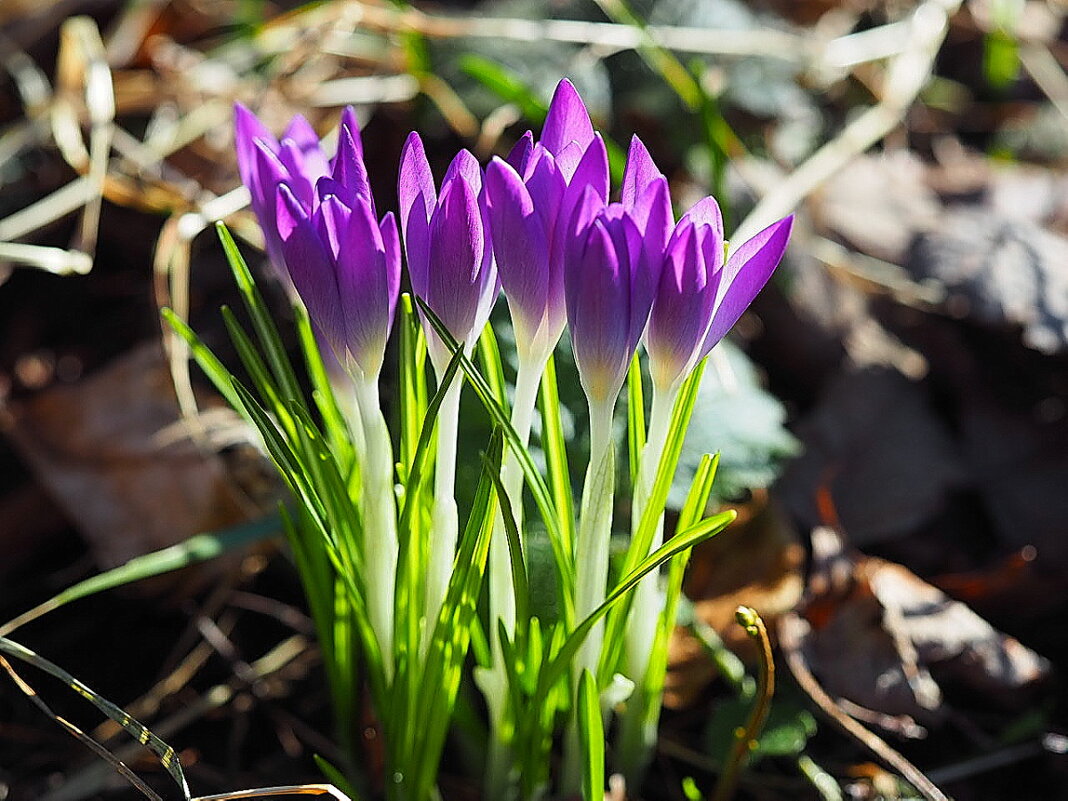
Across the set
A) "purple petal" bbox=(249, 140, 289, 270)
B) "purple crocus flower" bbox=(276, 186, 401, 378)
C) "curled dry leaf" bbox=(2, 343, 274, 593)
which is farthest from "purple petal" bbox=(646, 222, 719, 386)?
"curled dry leaf" bbox=(2, 343, 274, 593)

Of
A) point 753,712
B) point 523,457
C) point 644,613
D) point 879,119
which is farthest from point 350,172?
point 879,119

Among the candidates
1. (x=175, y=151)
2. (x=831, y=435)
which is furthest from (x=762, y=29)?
(x=175, y=151)

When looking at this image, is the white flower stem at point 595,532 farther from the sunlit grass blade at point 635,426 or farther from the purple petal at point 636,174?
the purple petal at point 636,174

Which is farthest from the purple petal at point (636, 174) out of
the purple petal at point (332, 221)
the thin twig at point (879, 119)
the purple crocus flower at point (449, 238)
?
the thin twig at point (879, 119)

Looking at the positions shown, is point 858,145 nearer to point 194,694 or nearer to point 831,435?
point 831,435

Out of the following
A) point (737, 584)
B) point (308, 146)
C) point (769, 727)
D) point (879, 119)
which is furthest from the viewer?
point (879, 119)

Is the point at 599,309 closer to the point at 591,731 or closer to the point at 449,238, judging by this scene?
the point at 449,238
